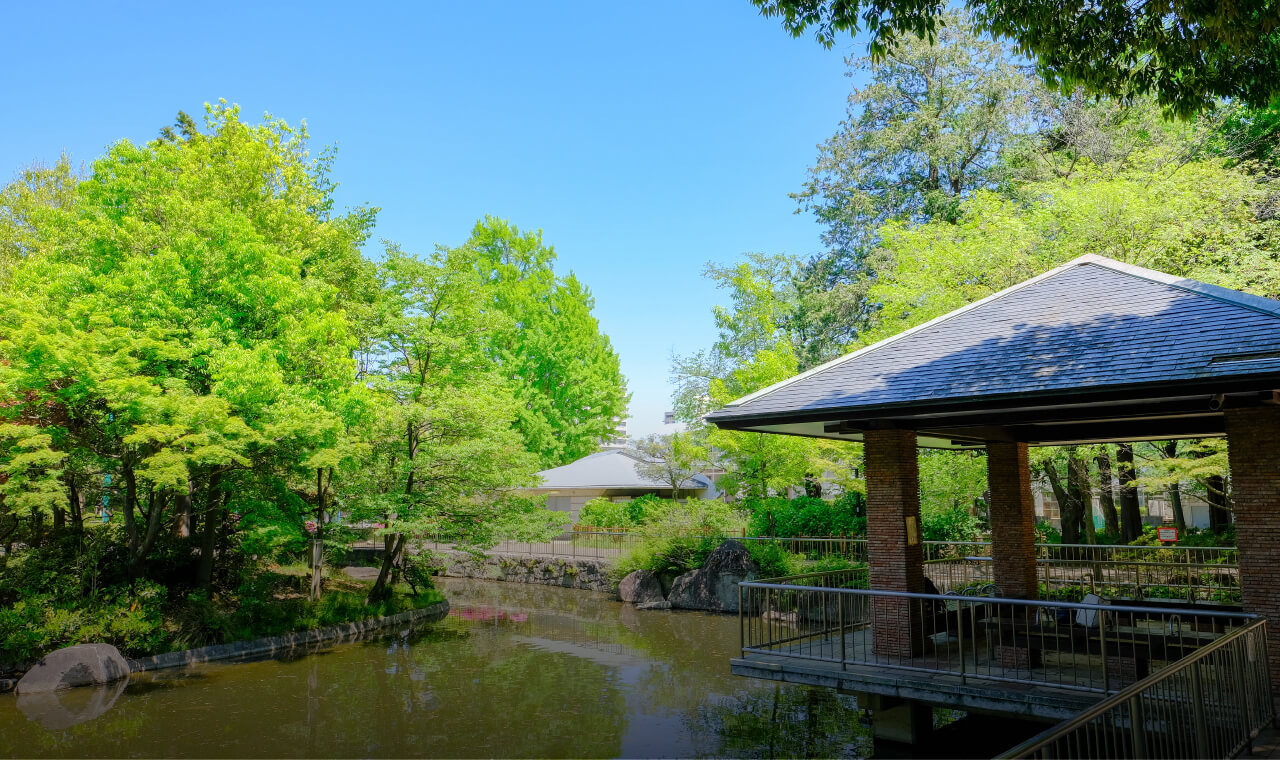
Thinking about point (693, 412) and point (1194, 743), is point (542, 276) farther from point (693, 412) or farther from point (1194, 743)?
point (1194, 743)

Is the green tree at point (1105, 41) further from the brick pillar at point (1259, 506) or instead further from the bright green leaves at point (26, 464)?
the bright green leaves at point (26, 464)

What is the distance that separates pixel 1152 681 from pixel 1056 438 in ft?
28.0

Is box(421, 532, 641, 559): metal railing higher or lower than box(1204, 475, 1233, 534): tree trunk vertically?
lower

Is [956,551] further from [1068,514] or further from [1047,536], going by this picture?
[1068,514]

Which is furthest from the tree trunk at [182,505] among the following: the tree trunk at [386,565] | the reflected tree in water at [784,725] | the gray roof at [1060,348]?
the gray roof at [1060,348]

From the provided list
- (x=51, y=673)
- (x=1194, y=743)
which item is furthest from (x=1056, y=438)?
(x=51, y=673)

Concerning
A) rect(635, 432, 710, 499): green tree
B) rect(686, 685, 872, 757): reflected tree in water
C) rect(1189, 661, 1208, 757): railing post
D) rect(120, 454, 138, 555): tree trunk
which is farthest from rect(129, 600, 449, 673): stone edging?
rect(1189, 661, 1208, 757): railing post

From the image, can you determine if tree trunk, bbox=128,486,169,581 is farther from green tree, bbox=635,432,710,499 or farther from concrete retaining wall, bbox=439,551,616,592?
green tree, bbox=635,432,710,499

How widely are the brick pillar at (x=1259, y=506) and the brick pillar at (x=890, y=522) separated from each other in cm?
334

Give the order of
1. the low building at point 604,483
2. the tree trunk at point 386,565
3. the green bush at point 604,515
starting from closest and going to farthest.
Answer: the tree trunk at point 386,565 → the green bush at point 604,515 → the low building at point 604,483

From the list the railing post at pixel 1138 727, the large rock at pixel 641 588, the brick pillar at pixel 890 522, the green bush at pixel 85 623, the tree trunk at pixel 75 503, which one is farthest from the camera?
the large rock at pixel 641 588

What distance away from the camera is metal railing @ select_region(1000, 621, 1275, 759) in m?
5.07

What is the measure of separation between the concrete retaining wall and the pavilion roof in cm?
1816

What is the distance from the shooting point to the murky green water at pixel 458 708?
35.9 ft
